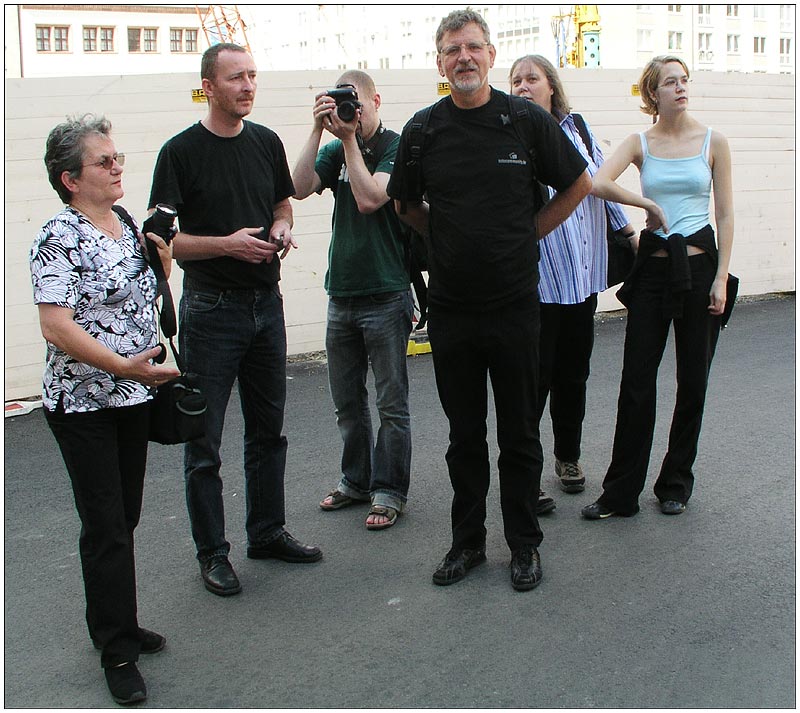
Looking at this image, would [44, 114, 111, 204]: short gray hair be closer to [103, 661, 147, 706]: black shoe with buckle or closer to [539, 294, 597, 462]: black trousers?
[103, 661, 147, 706]: black shoe with buckle

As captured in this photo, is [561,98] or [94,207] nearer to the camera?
[94,207]

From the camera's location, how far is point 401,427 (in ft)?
16.7

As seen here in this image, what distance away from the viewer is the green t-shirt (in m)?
4.89

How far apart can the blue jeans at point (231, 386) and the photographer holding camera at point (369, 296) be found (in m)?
0.63

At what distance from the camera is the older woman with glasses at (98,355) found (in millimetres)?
3287

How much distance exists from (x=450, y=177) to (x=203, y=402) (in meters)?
1.35

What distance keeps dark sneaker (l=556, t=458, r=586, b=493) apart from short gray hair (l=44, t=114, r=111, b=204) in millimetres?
3049

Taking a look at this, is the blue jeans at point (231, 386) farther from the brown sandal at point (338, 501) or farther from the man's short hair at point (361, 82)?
the man's short hair at point (361, 82)

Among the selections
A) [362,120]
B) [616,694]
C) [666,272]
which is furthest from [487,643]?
[362,120]

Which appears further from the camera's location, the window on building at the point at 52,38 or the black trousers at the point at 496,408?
the window on building at the point at 52,38

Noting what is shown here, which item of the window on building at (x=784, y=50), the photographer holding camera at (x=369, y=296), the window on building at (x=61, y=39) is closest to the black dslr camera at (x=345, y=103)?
the photographer holding camera at (x=369, y=296)

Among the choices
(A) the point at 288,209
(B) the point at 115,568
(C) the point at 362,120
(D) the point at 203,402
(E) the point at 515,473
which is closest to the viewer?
(B) the point at 115,568

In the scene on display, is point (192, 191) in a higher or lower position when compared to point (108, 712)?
higher

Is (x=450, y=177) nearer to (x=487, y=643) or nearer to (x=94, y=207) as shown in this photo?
(x=94, y=207)
